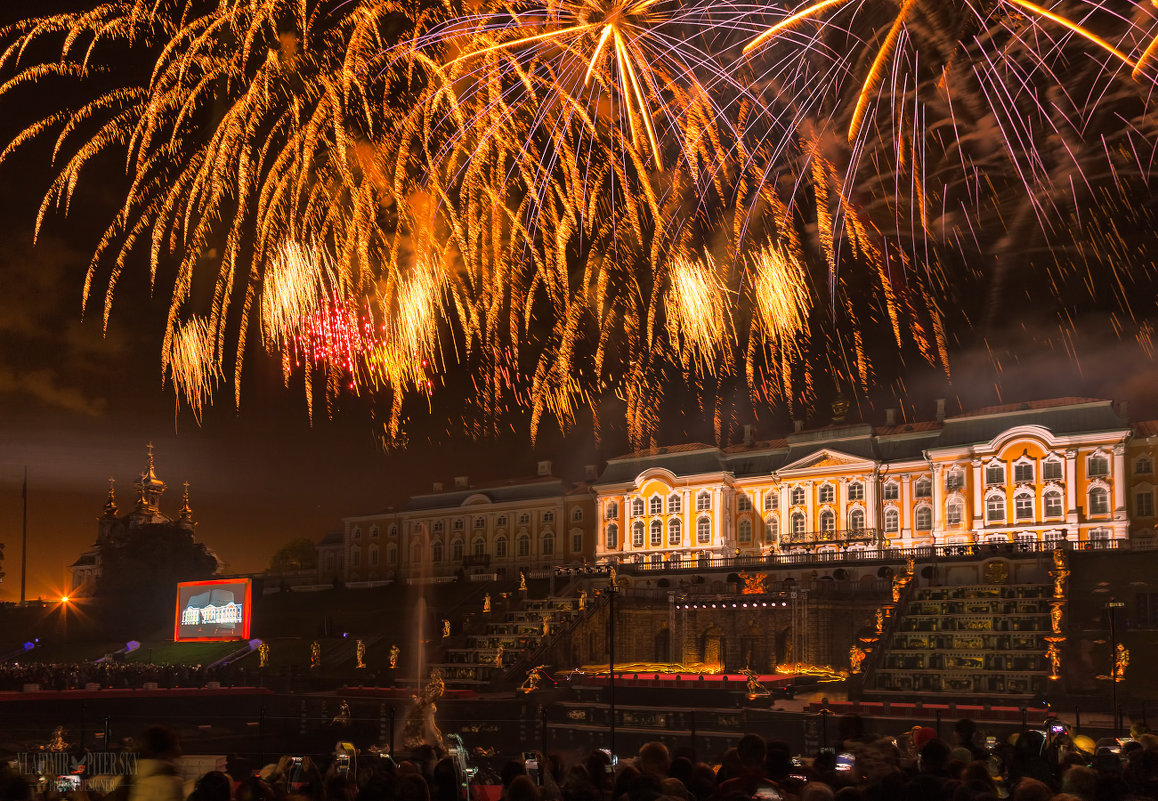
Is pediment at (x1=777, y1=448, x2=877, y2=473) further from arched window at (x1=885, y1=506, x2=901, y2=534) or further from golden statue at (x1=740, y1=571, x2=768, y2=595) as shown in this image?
golden statue at (x1=740, y1=571, x2=768, y2=595)

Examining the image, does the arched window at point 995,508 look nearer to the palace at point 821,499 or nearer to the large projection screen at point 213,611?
the palace at point 821,499

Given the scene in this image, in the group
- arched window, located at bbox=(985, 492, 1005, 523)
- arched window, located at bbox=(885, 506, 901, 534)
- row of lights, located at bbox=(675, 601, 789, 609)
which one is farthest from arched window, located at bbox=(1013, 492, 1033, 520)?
row of lights, located at bbox=(675, 601, 789, 609)

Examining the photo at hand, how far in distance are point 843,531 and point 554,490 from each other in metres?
22.1

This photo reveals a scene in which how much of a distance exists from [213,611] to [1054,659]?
40.0m

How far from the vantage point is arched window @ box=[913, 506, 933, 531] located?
6191 cm

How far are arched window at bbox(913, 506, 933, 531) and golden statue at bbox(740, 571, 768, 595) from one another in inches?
493

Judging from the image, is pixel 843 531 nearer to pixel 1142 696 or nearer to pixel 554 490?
pixel 554 490

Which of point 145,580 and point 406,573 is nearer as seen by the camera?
point 145,580

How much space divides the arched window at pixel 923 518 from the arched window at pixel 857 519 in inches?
118

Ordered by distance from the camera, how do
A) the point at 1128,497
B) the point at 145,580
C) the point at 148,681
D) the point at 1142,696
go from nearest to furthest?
1. the point at 1142,696
2. the point at 148,681
3. the point at 1128,497
4. the point at 145,580

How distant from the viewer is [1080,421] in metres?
57.5

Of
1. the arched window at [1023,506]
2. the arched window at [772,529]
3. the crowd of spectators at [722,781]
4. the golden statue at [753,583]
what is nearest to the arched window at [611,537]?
the arched window at [772,529]

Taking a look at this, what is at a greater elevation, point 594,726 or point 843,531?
point 843,531

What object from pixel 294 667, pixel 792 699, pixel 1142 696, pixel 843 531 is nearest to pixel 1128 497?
pixel 843 531
